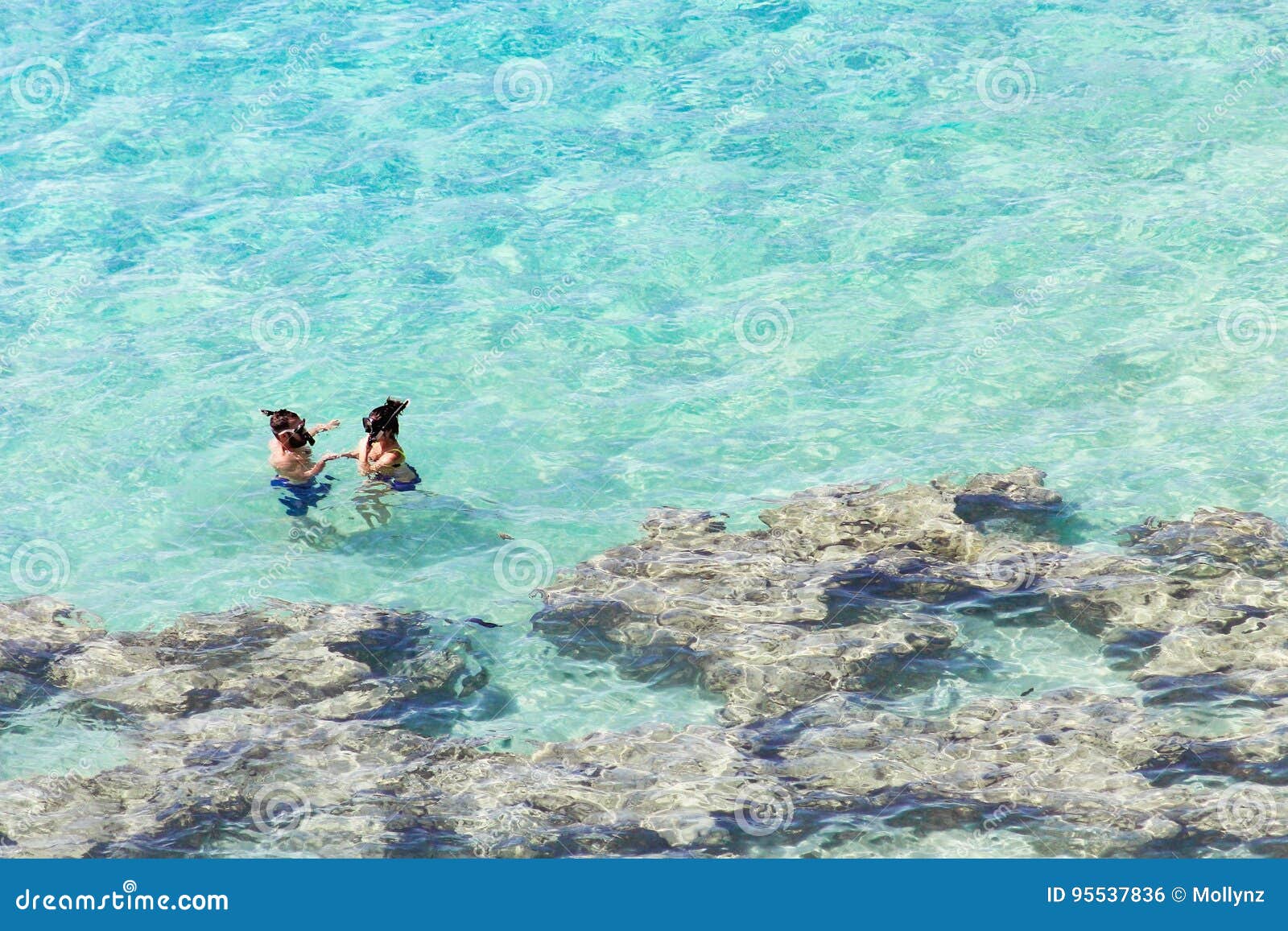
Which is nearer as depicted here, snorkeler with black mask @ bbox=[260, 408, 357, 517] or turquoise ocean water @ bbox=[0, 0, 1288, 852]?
turquoise ocean water @ bbox=[0, 0, 1288, 852]

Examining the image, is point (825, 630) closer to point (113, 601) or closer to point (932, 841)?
point (932, 841)

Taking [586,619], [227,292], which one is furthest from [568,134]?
[586,619]

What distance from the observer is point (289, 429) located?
12984mm

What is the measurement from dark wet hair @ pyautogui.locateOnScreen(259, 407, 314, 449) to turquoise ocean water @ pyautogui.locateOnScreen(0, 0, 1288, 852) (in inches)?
28.0

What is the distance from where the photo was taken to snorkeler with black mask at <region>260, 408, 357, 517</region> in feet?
42.9

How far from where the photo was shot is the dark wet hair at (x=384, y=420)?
1284 centimetres

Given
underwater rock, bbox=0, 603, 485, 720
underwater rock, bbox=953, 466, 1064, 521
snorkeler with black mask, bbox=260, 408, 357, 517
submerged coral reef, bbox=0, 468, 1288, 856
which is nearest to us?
submerged coral reef, bbox=0, 468, 1288, 856

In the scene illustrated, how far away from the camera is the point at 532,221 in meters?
18.0

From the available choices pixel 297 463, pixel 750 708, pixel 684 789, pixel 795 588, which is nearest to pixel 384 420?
pixel 297 463

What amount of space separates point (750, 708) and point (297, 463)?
5.81 meters

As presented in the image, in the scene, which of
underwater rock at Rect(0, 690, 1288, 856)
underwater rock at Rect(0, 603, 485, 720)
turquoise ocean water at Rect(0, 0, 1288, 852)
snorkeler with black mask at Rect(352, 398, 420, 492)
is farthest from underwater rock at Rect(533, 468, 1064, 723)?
snorkeler with black mask at Rect(352, 398, 420, 492)

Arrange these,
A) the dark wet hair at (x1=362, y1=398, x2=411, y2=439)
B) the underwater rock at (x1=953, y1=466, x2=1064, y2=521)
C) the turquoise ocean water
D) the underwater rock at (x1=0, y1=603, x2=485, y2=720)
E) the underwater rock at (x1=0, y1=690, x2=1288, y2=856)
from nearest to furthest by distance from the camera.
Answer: the underwater rock at (x1=0, y1=690, x2=1288, y2=856), the underwater rock at (x1=0, y1=603, x2=485, y2=720), the underwater rock at (x1=953, y1=466, x2=1064, y2=521), the dark wet hair at (x1=362, y1=398, x2=411, y2=439), the turquoise ocean water

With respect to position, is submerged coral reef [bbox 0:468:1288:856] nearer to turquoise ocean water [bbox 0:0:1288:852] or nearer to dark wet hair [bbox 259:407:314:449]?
turquoise ocean water [bbox 0:0:1288:852]

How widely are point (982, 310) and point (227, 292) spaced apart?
9.72 metres
